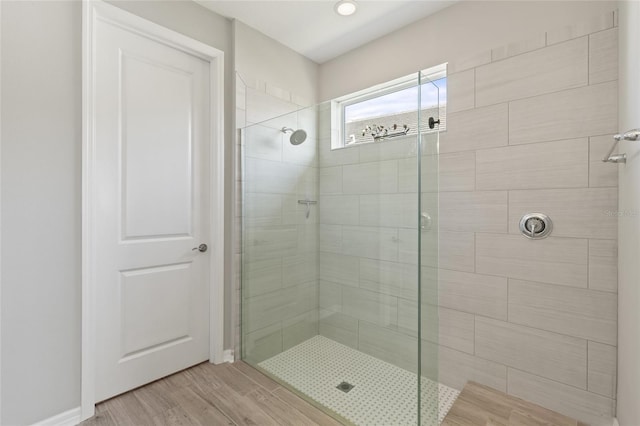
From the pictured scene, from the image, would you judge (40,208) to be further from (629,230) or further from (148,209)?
(629,230)

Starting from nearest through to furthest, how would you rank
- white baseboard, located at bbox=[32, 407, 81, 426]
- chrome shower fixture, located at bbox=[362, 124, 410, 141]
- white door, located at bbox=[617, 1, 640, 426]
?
white door, located at bbox=[617, 1, 640, 426], white baseboard, located at bbox=[32, 407, 81, 426], chrome shower fixture, located at bbox=[362, 124, 410, 141]

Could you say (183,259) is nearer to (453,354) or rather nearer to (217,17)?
(217,17)

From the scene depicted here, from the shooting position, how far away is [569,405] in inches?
63.7

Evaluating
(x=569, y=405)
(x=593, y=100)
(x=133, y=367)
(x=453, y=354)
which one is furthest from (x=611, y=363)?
(x=133, y=367)

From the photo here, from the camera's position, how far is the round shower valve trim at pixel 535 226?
167 cm

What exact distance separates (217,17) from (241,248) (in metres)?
1.72

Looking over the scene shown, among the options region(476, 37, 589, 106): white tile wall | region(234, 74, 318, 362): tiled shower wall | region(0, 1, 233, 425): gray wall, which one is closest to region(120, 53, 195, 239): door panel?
region(0, 1, 233, 425): gray wall

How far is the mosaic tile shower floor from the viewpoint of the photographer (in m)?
1.63

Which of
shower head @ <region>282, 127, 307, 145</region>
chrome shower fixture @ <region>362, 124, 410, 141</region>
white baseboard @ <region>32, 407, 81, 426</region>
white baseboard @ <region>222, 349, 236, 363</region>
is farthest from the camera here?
white baseboard @ <region>222, 349, 236, 363</region>

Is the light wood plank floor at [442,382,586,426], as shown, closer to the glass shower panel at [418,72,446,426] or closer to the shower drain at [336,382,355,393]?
the glass shower panel at [418,72,446,426]

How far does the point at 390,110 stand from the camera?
201 centimetres

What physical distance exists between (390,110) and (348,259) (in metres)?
1.04

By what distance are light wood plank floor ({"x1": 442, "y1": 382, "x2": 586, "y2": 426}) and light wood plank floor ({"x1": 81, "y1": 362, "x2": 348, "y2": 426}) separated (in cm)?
73

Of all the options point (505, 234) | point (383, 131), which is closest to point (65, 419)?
point (383, 131)
